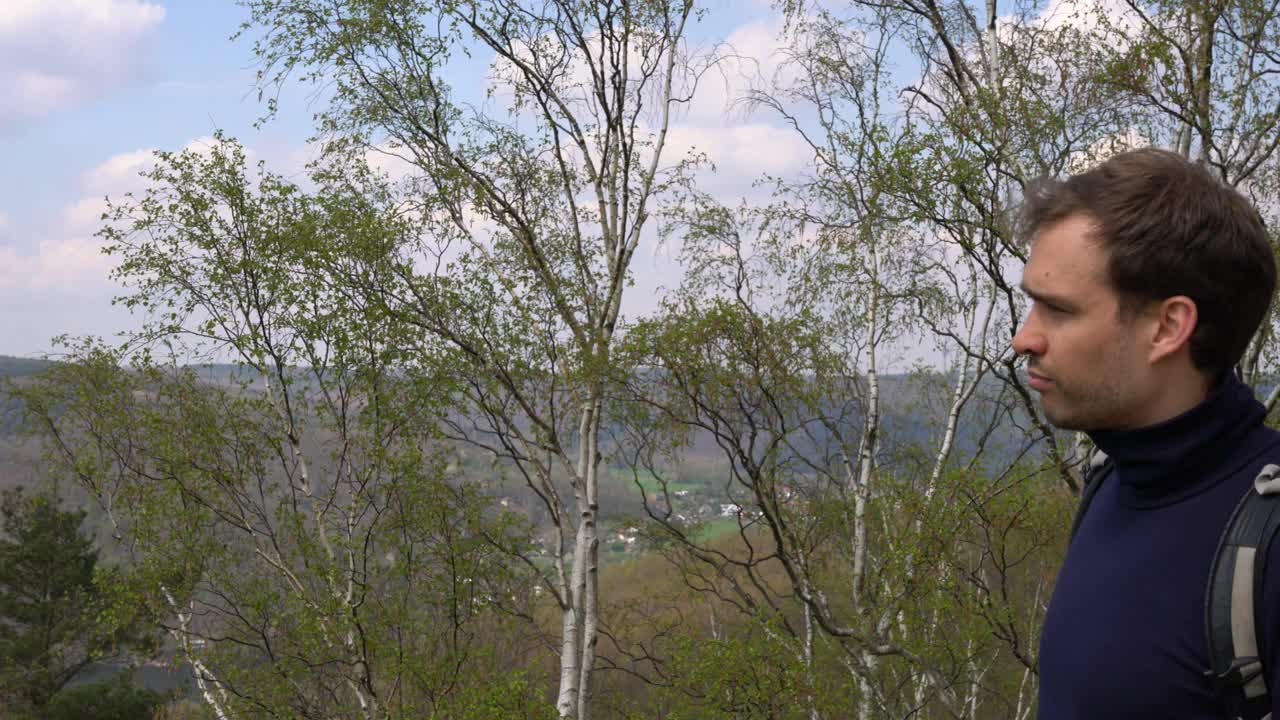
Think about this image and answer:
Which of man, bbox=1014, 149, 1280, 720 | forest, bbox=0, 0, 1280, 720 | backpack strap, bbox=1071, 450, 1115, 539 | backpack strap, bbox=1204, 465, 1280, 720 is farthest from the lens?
forest, bbox=0, 0, 1280, 720

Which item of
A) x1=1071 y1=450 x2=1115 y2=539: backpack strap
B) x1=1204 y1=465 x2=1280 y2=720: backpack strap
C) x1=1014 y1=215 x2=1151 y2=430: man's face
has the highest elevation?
x1=1014 y1=215 x2=1151 y2=430: man's face

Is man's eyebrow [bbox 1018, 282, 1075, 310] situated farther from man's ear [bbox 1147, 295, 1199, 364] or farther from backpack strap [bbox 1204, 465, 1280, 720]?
backpack strap [bbox 1204, 465, 1280, 720]

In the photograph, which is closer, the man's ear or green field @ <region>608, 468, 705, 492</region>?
the man's ear

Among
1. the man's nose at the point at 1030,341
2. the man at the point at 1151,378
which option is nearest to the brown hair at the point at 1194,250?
the man at the point at 1151,378

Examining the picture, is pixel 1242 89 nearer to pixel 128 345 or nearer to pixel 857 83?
pixel 857 83

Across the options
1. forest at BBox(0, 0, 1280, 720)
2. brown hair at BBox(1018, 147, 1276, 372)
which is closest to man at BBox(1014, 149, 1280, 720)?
brown hair at BBox(1018, 147, 1276, 372)

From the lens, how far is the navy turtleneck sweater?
1.30 metres

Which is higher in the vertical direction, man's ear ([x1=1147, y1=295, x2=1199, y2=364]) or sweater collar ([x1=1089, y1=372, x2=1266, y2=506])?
man's ear ([x1=1147, y1=295, x2=1199, y2=364])

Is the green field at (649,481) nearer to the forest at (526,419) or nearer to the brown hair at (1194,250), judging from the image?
the forest at (526,419)

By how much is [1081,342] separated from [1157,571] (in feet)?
1.01

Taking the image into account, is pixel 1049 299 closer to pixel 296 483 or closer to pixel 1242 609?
pixel 1242 609

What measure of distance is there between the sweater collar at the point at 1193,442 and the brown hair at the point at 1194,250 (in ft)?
0.18

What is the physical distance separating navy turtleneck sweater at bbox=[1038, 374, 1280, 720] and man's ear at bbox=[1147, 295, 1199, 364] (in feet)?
0.29

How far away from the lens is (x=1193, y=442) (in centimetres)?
137
